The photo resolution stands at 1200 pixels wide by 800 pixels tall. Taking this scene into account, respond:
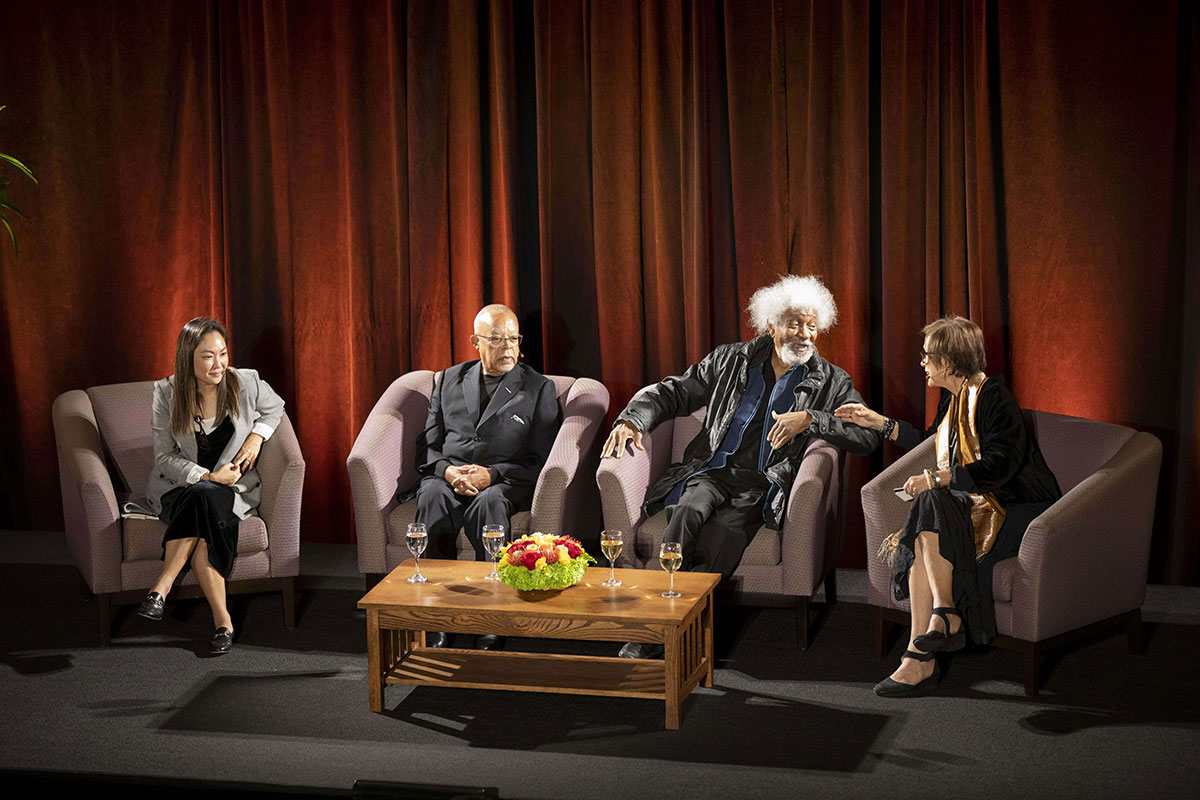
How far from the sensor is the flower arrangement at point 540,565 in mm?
4043

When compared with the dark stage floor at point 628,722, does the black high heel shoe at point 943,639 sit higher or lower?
higher

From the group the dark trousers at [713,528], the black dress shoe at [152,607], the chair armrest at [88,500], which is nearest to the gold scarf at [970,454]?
the dark trousers at [713,528]

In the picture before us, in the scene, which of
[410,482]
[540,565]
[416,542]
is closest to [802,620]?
[540,565]

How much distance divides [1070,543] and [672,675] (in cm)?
135

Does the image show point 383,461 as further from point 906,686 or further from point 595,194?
point 906,686

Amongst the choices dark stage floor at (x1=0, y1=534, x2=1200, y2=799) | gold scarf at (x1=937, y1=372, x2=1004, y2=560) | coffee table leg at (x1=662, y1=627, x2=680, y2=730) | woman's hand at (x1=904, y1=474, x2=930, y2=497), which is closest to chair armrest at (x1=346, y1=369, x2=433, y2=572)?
dark stage floor at (x1=0, y1=534, x2=1200, y2=799)

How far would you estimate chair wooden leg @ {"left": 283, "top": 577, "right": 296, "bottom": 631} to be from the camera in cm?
500

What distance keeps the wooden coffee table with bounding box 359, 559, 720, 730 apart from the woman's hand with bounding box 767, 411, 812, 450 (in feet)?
2.49

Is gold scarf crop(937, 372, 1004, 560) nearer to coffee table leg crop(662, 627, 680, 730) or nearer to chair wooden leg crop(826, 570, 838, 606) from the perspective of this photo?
chair wooden leg crop(826, 570, 838, 606)

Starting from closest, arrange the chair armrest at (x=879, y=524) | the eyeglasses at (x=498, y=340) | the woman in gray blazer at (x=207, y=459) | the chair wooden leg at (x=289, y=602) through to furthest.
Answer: the chair armrest at (x=879, y=524) < the woman in gray blazer at (x=207, y=459) < the chair wooden leg at (x=289, y=602) < the eyeglasses at (x=498, y=340)

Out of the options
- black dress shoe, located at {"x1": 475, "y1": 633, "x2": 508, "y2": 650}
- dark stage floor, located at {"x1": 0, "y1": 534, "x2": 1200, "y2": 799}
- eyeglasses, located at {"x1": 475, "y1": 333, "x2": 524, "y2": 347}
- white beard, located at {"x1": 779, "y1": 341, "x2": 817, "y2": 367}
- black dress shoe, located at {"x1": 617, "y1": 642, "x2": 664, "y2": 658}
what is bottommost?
dark stage floor, located at {"x1": 0, "y1": 534, "x2": 1200, "y2": 799}

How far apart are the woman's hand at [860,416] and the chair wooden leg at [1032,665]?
1.01 metres

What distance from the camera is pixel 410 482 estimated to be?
17.3ft

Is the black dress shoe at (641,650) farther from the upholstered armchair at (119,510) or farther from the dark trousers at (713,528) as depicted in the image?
the upholstered armchair at (119,510)
